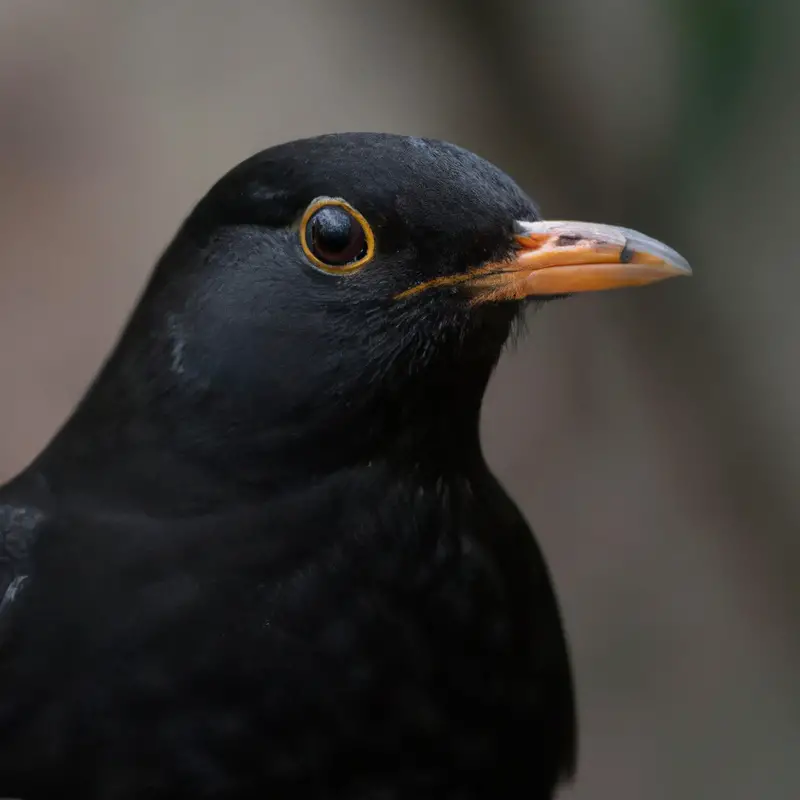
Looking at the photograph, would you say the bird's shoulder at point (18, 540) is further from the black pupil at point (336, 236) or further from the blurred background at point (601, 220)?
the blurred background at point (601, 220)

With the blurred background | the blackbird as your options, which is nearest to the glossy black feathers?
the blackbird

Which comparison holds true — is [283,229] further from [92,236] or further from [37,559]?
[92,236]

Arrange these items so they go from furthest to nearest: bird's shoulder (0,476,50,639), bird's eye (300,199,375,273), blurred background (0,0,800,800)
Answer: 1. blurred background (0,0,800,800)
2. bird's shoulder (0,476,50,639)
3. bird's eye (300,199,375,273)

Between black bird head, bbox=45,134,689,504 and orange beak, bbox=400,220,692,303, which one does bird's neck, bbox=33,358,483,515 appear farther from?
orange beak, bbox=400,220,692,303

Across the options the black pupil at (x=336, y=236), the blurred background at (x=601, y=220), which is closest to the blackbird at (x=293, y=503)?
the black pupil at (x=336, y=236)

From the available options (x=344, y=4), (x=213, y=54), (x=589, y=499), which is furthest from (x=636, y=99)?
(x=213, y=54)

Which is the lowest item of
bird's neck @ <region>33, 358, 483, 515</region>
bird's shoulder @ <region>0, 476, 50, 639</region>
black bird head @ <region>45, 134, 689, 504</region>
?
bird's shoulder @ <region>0, 476, 50, 639</region>

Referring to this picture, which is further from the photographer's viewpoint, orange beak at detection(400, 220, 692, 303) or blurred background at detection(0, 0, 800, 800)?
blurred background at detection(0, 0, 800, 800)
